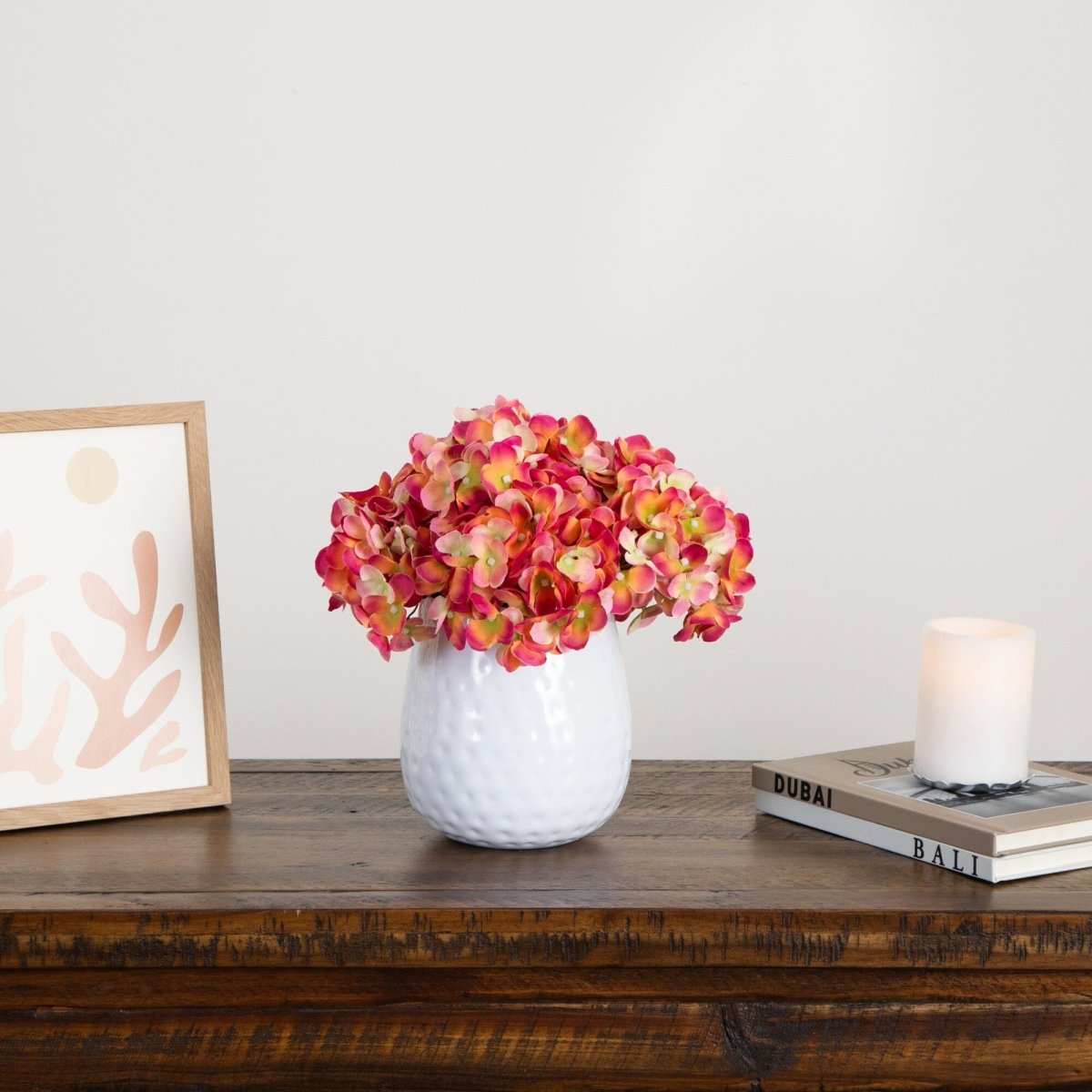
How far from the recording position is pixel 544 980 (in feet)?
3.08

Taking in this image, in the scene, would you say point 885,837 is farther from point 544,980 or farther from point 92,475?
point 92,475

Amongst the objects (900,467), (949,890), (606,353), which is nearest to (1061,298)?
(900,467)

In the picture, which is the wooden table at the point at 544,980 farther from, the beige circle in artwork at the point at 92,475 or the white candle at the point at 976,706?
the beige circle in artwork at the point at 92,475

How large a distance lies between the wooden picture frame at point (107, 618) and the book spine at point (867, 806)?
1.53 ft

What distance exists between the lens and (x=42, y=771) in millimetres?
1097

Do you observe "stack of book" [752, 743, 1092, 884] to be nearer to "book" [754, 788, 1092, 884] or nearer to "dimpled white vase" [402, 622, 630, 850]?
"book" [754, 788, 1092, 884]

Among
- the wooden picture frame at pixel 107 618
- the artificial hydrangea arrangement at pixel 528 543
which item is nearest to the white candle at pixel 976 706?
the artificial hydrangea arrangement at pixel 528 543

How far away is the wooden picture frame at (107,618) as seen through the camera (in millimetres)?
1094

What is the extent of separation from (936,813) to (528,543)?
1.21ft

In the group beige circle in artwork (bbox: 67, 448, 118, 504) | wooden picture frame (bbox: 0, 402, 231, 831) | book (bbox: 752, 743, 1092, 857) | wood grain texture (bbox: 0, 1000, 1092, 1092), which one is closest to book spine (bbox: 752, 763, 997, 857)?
book (bbox: 752, 743, 1092, 857)

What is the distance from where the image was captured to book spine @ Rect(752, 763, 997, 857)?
3.20 ft

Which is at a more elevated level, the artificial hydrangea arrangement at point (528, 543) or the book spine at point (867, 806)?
the artificial hydrangea arrangement at point (528, 543)

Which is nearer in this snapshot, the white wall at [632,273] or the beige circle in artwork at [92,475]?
the beige circle in artwork at [92,475]

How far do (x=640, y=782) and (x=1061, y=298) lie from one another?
0.92 m
